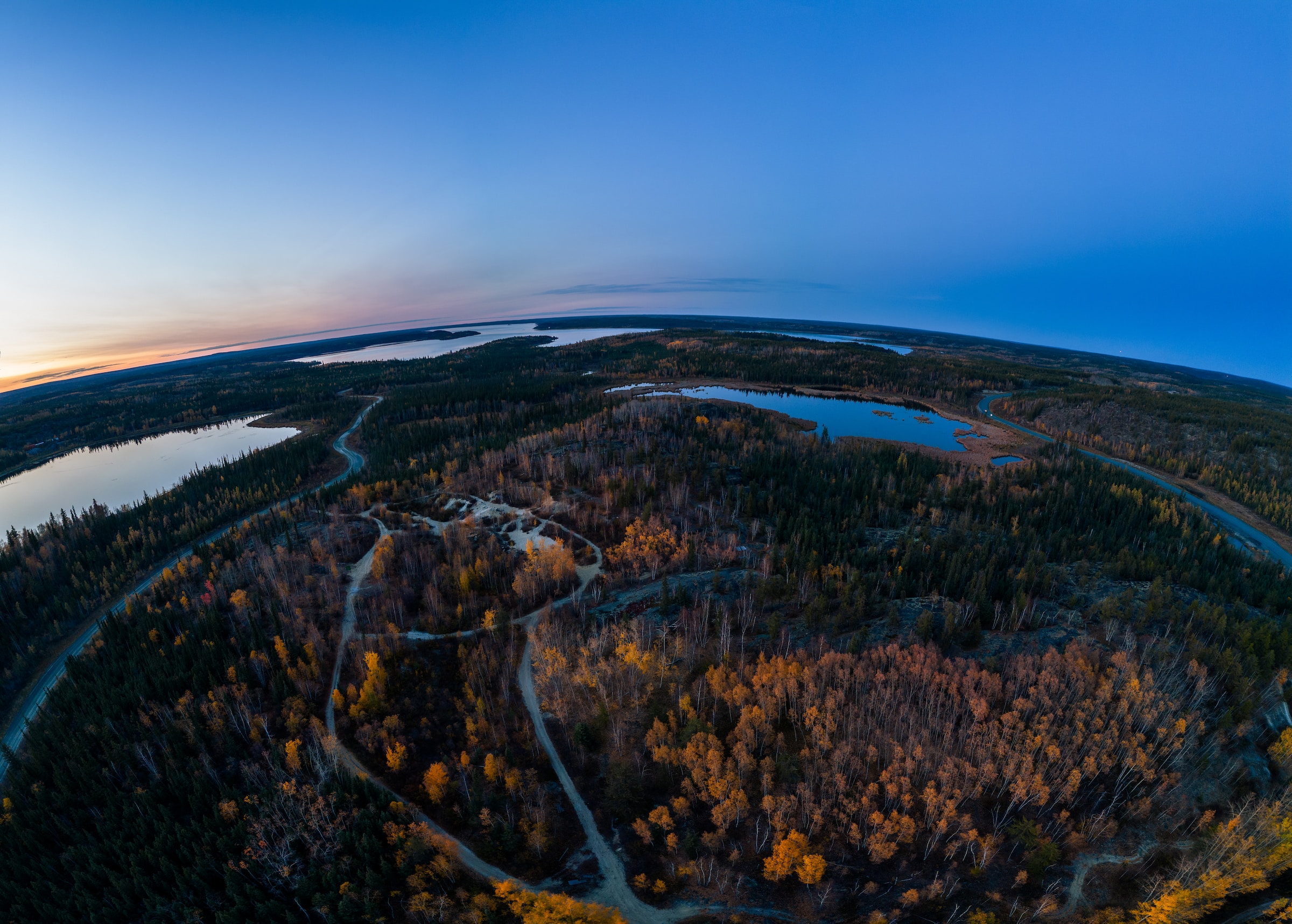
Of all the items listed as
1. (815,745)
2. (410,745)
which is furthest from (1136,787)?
(410,745)

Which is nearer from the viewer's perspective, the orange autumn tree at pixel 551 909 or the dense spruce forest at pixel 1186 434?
the orange autumn tree at pixel 551 909

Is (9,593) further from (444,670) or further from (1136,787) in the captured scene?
(1136,787)

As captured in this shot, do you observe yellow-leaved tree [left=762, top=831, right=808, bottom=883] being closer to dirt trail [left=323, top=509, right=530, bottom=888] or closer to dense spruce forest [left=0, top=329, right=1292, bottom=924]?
dense spruce forest [left=0, top=329, right=1292, bottom=924]

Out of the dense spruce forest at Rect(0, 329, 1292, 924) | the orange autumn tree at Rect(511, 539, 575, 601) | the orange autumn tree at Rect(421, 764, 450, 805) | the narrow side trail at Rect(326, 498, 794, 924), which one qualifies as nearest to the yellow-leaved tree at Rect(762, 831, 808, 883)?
the dense spruce forest at Rect(0, 329, 1292, 924)

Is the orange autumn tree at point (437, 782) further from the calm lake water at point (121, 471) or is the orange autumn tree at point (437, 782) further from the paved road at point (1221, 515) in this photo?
the calm lake water at point (121, 471)

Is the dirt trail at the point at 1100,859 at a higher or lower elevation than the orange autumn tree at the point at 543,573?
lower

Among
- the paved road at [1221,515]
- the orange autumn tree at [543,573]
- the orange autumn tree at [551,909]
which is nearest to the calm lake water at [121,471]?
the orange autumn tree at [543,573]

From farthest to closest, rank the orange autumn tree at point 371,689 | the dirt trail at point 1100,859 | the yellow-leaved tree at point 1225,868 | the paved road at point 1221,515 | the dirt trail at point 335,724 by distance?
the paved road at point 1221,515, the orange autumn tree at point 371,689, the dirt trail at point 335,724, the dirt trail at point 1100,859, the yellow-leaved tree at point 1225,868
